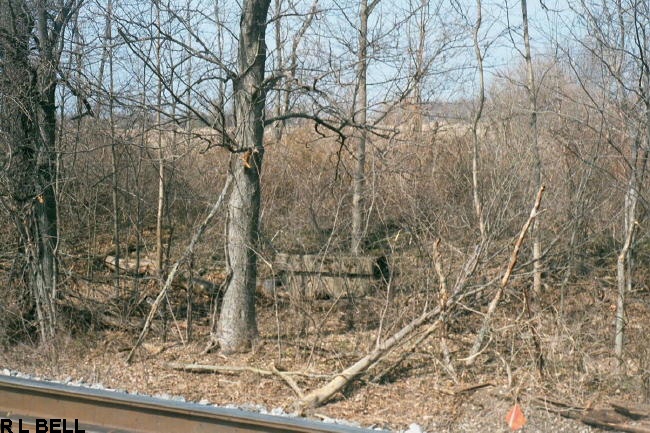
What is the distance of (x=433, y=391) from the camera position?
8.74 meters

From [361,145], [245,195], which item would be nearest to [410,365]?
[245,195]

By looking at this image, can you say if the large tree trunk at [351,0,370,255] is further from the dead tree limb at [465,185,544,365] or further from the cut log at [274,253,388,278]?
the dead tree limb at [465,185,544,365]

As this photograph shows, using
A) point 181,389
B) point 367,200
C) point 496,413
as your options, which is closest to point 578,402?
point 496,413

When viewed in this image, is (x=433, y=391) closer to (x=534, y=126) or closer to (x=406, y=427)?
(x=406, y=427)

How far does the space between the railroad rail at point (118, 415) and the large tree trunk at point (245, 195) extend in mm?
3771

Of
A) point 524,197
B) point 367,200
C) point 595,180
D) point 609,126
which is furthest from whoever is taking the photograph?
point 367,200

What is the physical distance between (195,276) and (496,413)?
7.18m

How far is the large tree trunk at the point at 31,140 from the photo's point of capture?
1071 cm

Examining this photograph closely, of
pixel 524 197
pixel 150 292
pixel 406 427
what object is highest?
pixel 524 197

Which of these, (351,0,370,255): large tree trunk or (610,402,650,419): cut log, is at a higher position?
(351,0,370,255): large tree trunk

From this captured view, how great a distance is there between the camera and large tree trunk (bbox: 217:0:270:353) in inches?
417

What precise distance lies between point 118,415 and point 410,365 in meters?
4.45

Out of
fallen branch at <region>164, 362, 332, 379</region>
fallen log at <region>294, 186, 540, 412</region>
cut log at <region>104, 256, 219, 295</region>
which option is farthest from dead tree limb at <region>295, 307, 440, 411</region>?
cut log at <region>104, 256, 219, 295</region>

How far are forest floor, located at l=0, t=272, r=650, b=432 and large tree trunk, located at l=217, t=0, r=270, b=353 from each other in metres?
0.39
